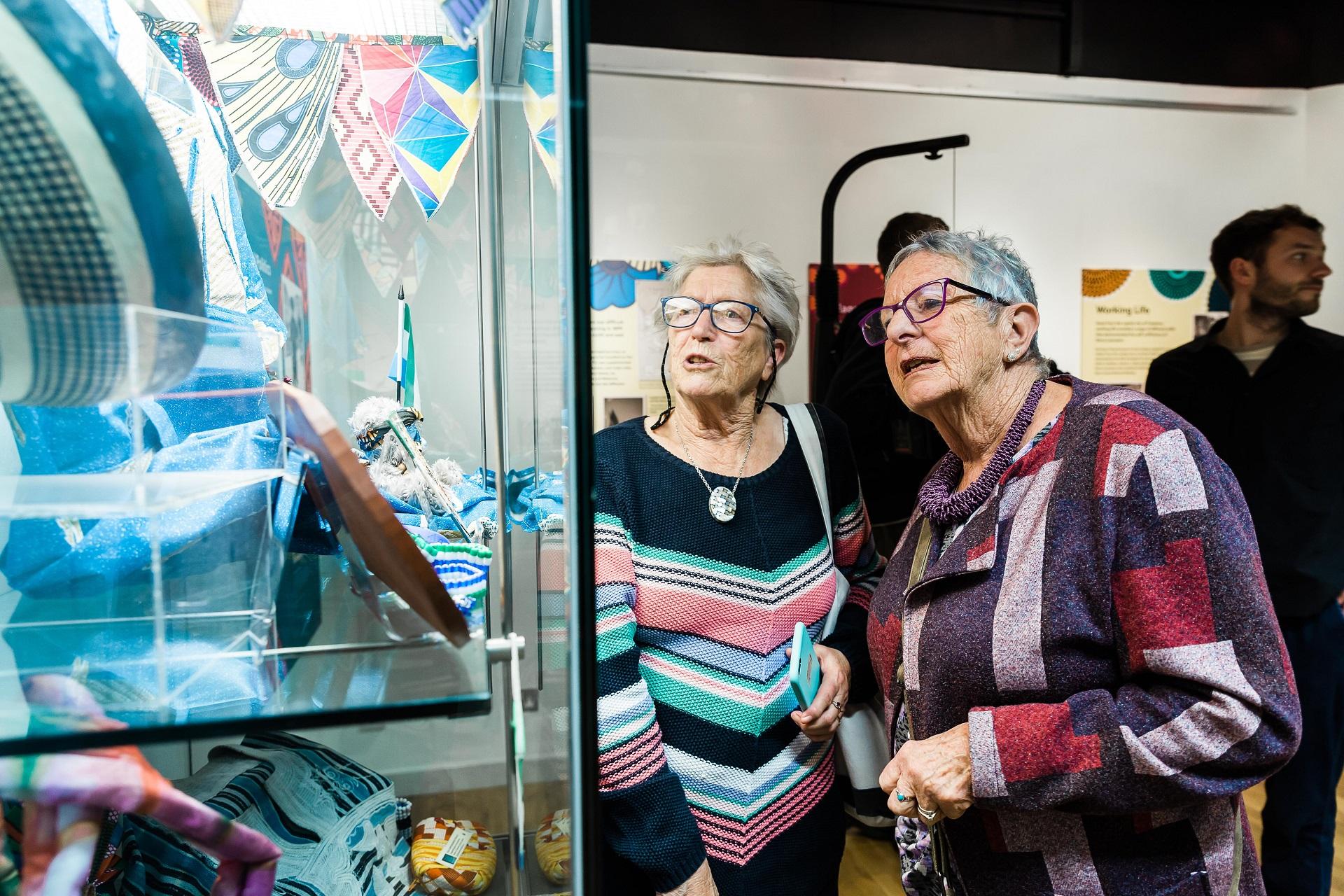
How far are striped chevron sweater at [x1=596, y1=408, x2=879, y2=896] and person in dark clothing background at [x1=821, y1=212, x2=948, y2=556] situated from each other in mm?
1001

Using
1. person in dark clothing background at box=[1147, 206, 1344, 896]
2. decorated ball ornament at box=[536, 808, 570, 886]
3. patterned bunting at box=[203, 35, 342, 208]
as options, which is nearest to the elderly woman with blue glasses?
decorated ball ornament at box=[536, 808, 570, 886]

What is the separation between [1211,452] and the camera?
98cm

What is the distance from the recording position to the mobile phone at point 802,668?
3.38ft

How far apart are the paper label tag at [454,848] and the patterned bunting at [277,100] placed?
0.68 metres

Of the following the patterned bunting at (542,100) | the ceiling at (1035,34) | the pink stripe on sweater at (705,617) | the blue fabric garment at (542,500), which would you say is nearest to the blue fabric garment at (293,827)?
the blue fabric garment at (542,500)

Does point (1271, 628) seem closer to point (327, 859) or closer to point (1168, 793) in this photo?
point (1168, 793)

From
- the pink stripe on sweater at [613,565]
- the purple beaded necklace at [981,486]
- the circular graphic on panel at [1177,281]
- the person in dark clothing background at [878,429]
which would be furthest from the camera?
the circular graphic on panel at [1177,281]

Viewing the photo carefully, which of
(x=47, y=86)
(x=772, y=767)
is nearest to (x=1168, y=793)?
(x=772, y=767)

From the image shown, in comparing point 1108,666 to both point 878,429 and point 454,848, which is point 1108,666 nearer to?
point 454,848

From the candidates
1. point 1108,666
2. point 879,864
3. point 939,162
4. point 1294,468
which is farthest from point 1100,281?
point 1108,666

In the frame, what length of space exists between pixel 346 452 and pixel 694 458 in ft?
3.03

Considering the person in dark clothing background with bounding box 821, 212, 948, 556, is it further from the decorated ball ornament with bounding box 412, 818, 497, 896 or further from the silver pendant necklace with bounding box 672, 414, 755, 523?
the decorated ball ornament with bounding box 412, 818, 497, 896

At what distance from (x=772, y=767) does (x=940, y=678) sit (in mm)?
324

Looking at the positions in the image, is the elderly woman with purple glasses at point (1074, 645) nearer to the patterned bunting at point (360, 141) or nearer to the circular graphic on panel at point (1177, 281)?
the patterned bunting at point (360, 141)
